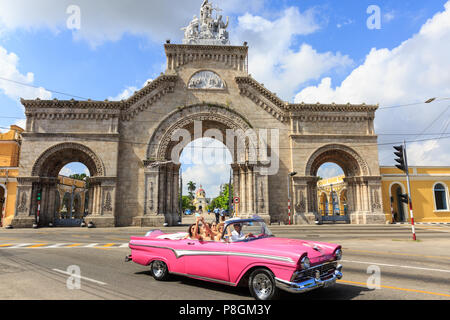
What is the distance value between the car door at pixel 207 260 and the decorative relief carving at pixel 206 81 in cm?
2478

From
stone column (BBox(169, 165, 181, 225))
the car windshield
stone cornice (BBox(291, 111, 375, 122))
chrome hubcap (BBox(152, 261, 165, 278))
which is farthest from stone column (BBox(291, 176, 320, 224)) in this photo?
Result: chrome hubcap (BBox(152, 261, 165, 278))

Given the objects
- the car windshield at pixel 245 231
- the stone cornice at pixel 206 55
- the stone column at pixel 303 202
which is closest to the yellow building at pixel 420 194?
the stone column at pixel 303 202

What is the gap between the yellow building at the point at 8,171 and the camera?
27.4 metres

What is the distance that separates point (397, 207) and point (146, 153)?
2665 cm

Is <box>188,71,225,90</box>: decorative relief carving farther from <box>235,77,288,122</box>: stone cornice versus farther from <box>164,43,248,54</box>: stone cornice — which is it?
<box>164,43,248,54</box>: stone cornice

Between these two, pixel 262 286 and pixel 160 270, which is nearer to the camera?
pixel 262 286

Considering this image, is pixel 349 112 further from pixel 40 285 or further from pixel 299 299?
pixel 40 285

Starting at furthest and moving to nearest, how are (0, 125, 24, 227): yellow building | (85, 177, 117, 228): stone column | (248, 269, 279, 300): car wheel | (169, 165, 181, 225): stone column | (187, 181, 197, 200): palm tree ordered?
(187, 181, 197, 200): palm tree → (169, 165, 181, 225): stone column → (0, 125, 24, 227): yellow building → (85, 177, 117, 228): stone column → (248, 269, 279, 300): car wheel

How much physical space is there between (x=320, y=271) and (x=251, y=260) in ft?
4.25

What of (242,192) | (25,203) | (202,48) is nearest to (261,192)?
(242,192)

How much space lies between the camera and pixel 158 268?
Answer: 6906mm

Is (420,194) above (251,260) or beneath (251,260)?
above

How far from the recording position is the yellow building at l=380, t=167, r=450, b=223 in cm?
2916

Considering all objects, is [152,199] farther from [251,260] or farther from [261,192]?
[251,260]
